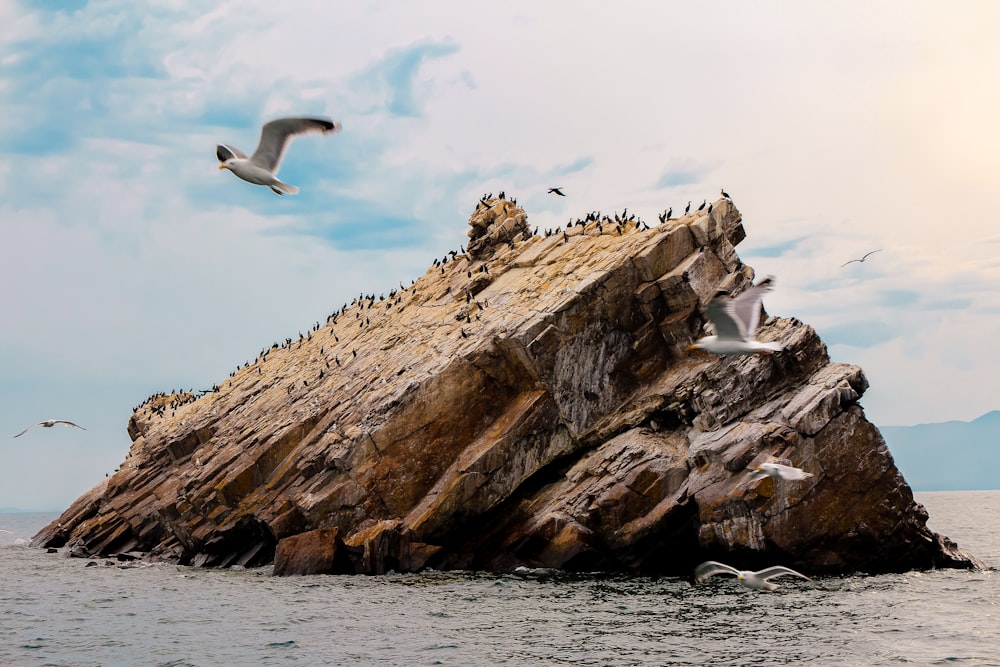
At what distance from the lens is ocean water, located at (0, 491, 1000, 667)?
25.0m

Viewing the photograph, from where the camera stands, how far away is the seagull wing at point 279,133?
19859 millimetres

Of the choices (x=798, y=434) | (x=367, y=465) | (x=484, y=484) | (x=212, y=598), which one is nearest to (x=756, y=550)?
(x=798, y=434)

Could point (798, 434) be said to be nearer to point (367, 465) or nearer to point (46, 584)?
point (367, 465)

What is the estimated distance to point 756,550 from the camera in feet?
113

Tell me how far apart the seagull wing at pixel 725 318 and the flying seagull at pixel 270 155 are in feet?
35.9

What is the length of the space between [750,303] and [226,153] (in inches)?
529

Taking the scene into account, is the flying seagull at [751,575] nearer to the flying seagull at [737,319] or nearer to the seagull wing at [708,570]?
the seagull wing at [708,570]

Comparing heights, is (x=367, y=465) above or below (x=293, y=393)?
below

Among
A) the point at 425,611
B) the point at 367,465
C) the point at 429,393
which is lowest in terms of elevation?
the point at 425,611

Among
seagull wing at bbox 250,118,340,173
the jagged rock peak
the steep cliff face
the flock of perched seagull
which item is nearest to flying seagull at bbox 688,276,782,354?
the flock of perched seagull

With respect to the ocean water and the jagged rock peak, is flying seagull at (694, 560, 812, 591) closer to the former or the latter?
the ocean water

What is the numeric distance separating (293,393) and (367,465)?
37.7ft

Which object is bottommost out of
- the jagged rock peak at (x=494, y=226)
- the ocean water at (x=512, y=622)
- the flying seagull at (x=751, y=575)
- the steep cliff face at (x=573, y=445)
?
the ocean water at (x=512, y=622)

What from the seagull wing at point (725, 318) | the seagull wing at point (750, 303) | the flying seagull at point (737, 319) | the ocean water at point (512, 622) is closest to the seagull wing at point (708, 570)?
the ocean water at point (512, 622)
